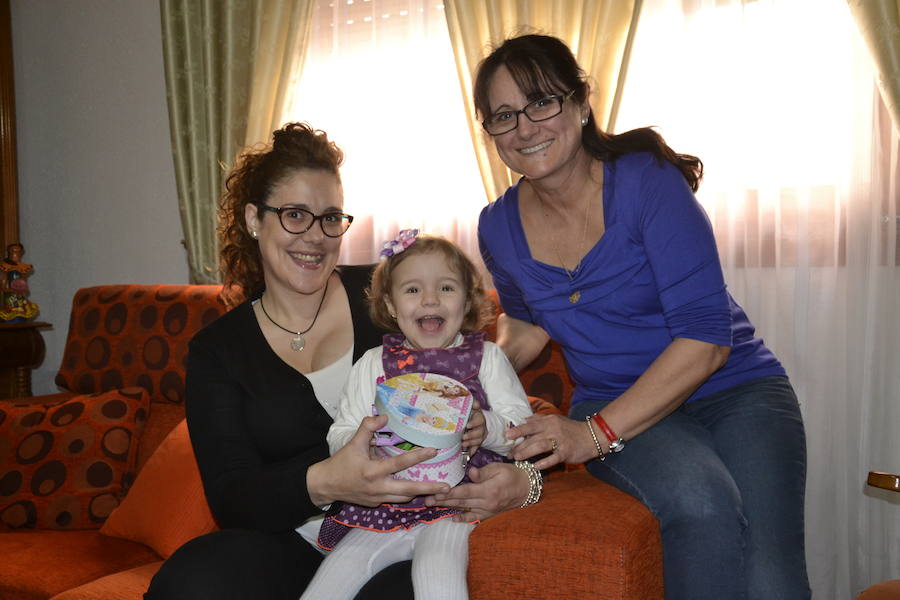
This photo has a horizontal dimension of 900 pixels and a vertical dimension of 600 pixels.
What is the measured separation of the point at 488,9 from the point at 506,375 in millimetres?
1639

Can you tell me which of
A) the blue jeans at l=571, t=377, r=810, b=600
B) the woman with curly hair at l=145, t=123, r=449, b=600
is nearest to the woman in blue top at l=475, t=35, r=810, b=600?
the blue jeans at l=571, t=377, r=810, b=600

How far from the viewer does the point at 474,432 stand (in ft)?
4.93

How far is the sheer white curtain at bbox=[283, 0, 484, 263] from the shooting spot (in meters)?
3.11

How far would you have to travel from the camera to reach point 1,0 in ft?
13.6

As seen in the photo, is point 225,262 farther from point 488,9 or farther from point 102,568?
point 488,9

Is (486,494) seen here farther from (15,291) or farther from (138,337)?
(15,291)

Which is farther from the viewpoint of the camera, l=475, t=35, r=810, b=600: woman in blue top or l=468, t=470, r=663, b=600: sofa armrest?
l=475, t=35, r=810, b=600: woman in blue top

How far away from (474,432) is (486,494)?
0.12 m

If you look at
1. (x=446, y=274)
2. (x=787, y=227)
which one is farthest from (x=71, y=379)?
(x=787, y=227)

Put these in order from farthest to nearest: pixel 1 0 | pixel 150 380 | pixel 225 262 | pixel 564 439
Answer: pixel 1 0 → pixel 150 380 → pixel 225 262 → pixel 564 439

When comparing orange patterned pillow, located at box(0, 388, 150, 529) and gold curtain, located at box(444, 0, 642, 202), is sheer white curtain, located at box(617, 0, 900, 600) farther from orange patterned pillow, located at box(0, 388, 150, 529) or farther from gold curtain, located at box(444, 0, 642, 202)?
orange patterned pillow, located at box(0, 388, 150, 529)

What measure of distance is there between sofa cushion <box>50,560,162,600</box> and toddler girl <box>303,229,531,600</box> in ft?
1.87

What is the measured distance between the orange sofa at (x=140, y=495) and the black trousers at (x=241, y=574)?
16 cm

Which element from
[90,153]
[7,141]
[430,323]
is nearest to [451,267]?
[430,323]
